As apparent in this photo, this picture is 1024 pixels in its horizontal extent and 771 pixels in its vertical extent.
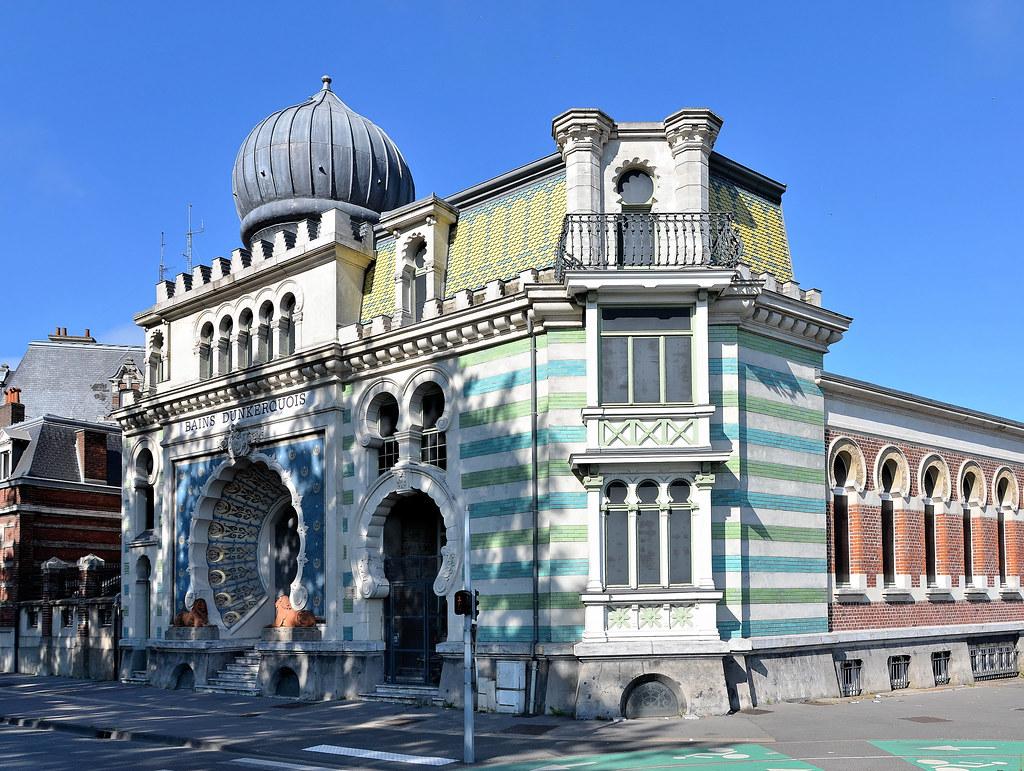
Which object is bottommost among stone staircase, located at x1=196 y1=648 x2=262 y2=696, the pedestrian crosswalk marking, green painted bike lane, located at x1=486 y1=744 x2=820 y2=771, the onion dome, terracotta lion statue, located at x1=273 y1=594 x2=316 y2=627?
stone staircase, located at x1=196 y1=648 x2=262 y2=696

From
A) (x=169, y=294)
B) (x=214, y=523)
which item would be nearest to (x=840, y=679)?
(x=214, y=523)

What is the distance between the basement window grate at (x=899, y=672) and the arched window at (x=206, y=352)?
63.2ft

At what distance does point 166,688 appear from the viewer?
2900 centimetres

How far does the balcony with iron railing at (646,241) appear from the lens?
2058cm

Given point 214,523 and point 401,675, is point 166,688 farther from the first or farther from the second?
point 401,675

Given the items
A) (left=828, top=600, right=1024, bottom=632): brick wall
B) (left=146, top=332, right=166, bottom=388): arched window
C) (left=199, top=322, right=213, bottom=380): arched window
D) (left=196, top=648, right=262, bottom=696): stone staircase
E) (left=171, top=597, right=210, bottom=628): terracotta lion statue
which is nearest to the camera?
(left=828, top=600, right=1024, bottom=632): brick wall

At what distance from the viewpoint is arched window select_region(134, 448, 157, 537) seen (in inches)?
1259

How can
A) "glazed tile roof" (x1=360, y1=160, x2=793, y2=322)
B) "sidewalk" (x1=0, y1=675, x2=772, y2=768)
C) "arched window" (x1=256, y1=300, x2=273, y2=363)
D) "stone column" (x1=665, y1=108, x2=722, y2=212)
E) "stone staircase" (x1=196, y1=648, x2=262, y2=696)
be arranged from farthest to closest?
"arched window" (x1=256, y1=300, x2=273, y2=363)
"stone staircase" (x1=196, y1=648, x2=262, y2=696)
"glazed tile roof" (x1=360, y1=160, x2=793, y2=322)
"stone column" (x1=665, y1=108, x2=722, y2=212)
"sidewalk" (x1=0, y1=675, x2=772, y2=768)

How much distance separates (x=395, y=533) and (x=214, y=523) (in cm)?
704

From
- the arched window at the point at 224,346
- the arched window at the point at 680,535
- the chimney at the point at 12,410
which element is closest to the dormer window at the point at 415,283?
the arched window at the point at 224,346

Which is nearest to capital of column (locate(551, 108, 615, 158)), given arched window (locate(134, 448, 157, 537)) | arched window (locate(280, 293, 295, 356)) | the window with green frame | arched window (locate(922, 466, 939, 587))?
the window with green frame

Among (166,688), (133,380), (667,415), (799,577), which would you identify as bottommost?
(166,688)

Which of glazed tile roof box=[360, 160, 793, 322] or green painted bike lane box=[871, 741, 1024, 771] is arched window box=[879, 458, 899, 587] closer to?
glazed tile roof box=[360, 160, 793, 322]

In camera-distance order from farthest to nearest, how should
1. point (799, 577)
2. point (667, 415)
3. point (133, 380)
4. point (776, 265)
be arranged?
1. point (133, 380)
2. point (776, 265)
3. point (799, 577)
4. point (667, 415)
